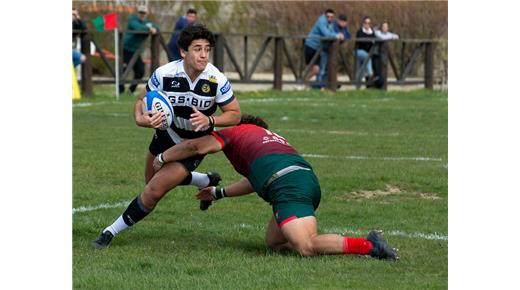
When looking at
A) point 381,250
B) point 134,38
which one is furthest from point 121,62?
point 381,250

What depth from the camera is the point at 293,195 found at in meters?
7.58

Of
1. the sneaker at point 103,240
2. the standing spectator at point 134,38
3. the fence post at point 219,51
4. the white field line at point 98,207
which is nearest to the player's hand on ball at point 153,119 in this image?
the sneaker at point 103,240

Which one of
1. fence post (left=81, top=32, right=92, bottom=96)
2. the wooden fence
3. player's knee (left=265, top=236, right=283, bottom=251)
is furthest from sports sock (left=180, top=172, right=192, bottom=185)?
fence post (left=81, top=32, right=92, bottom=96)

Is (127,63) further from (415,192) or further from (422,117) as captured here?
(415,192)

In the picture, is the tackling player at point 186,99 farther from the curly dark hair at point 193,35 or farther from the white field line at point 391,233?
the white field line at point 391,233

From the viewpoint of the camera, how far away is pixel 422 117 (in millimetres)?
20422

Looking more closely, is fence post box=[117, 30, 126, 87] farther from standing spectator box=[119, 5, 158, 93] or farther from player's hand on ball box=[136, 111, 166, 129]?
player's hand on ball box=[136, 111, 166, 129]

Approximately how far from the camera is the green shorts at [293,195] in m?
7.52

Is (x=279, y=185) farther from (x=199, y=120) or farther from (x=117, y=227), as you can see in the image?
→ (x=117, y=227)

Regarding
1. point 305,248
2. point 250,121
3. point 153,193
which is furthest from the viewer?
point 250,121

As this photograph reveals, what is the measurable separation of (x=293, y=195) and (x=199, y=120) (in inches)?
31.2

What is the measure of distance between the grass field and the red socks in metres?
0.05
